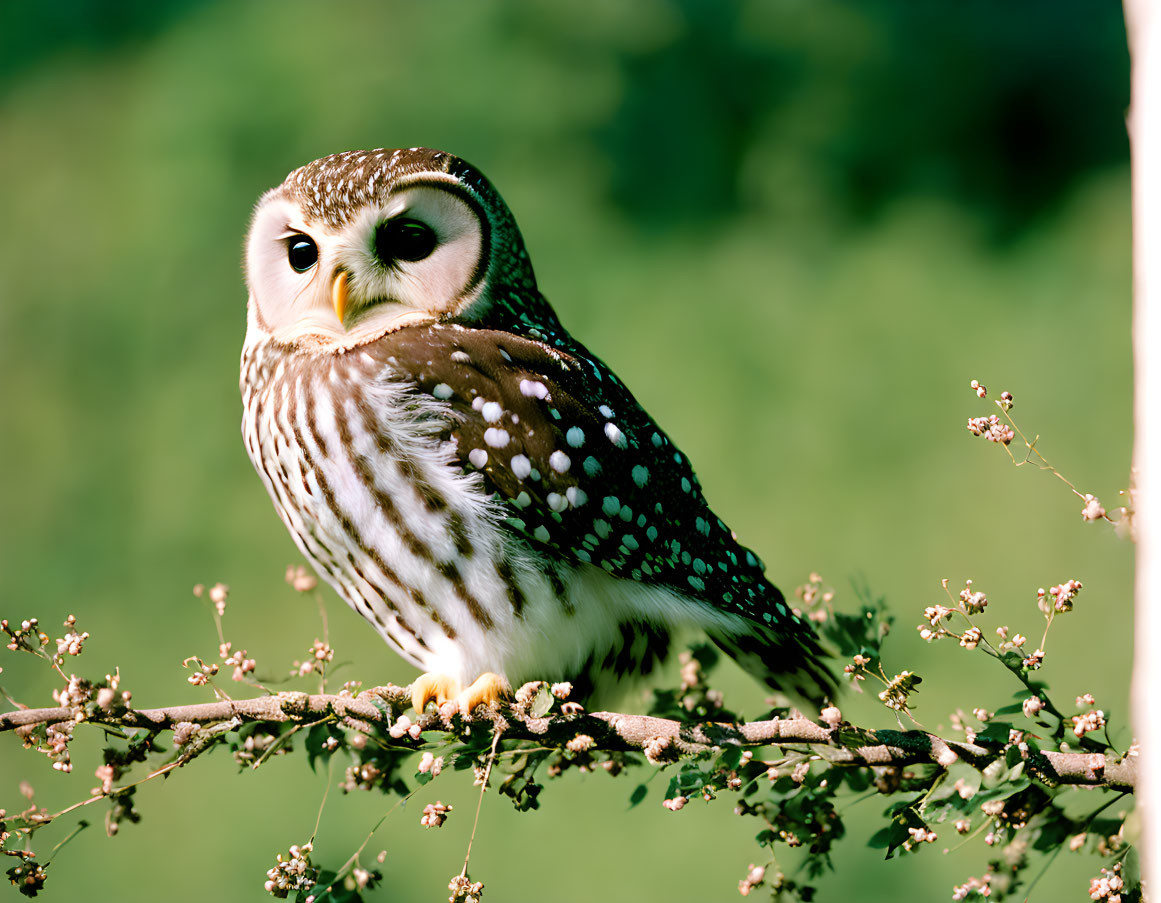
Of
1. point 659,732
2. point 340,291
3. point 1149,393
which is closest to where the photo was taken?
point 1149,393

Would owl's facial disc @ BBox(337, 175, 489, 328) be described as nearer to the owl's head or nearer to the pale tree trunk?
the owl's head

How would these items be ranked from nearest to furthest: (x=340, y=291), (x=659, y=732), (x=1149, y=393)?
(x=1149, y=393), (x=659, y=732), (x=340, y=291)

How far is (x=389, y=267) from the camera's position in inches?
36.6

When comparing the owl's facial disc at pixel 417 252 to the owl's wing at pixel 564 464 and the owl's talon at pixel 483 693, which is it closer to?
the owl's wing at pixel 564 464

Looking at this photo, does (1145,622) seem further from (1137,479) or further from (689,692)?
(689,692)

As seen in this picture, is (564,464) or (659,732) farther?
(564,464)

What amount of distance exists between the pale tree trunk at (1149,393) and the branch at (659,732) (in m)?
0.16

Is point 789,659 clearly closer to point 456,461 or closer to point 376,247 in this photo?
point 456,461

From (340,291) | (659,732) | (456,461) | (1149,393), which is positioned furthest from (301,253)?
(1149,393)

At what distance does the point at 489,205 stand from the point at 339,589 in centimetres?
42

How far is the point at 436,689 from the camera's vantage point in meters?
0.96

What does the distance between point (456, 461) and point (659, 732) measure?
320mm

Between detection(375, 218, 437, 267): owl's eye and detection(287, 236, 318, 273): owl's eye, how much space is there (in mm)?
69

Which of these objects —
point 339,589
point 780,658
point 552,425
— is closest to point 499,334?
point 552,425
